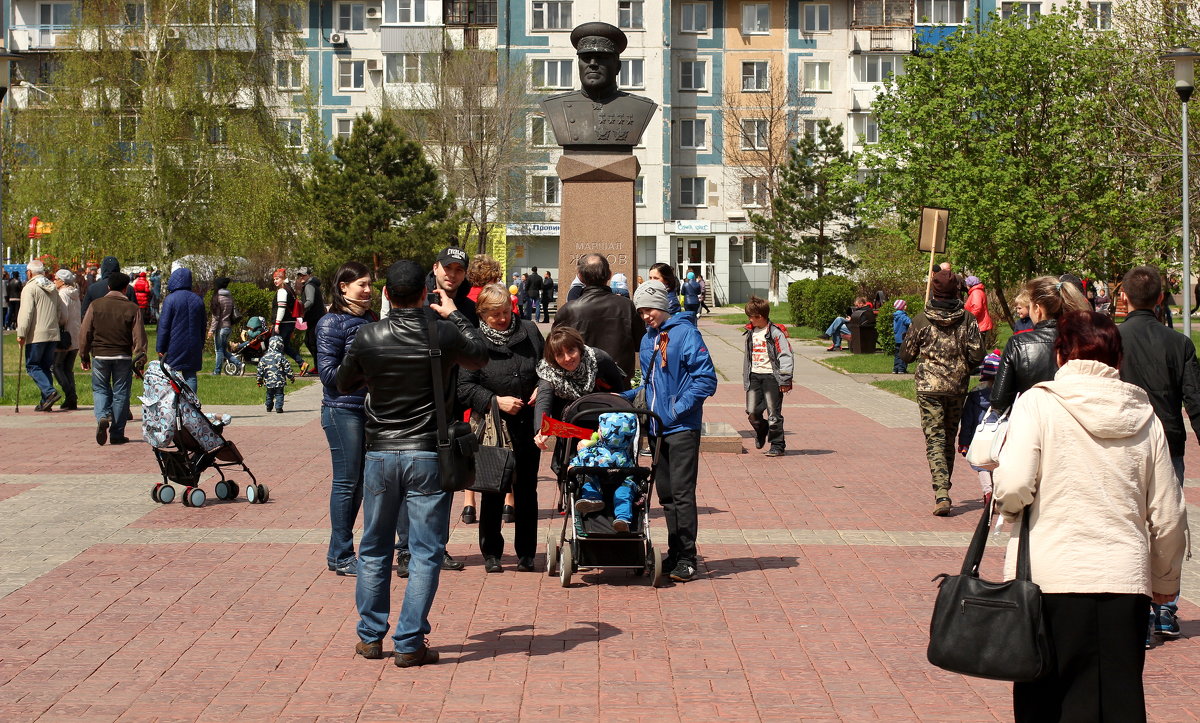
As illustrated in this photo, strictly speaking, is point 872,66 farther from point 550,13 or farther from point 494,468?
point 494,468

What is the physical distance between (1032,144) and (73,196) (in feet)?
76.1

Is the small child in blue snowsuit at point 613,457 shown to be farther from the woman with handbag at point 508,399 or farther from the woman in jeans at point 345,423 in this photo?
the woman in jeans at point 345,423

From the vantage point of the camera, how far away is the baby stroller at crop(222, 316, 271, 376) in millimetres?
25312

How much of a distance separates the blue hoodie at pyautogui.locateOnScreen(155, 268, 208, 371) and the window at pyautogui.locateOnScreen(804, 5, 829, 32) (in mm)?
58286

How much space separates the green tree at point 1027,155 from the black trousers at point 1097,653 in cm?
2930

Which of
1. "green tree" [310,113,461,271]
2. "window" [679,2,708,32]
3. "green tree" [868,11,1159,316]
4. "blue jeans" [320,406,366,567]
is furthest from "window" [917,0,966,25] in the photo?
"blue jeans" [320,406,366,567]

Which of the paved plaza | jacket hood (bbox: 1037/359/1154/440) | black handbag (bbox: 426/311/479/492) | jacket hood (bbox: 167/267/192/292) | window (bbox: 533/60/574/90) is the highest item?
window (bbox: 533/60/574/90)

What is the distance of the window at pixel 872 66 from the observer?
6712 cm


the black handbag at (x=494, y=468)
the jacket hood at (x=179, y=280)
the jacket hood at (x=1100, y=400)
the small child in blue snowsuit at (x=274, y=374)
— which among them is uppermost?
the jacket hood at (x=179, y=280)

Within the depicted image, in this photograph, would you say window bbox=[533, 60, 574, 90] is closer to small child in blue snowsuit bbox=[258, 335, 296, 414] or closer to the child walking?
small child in blue snowsuit bbox=[258, 335, 296, 414]

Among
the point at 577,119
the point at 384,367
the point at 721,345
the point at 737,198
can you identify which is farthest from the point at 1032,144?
the point at 737,198

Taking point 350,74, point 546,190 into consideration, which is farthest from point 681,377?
point 350,74

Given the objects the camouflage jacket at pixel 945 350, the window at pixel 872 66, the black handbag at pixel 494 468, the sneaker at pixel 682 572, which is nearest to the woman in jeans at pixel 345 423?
the black handbag at pixel 494 468

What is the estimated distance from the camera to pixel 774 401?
14.1m
